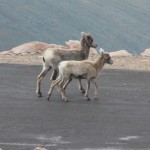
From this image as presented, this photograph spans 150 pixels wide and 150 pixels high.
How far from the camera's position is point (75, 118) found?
15.6m

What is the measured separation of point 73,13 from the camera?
191 m

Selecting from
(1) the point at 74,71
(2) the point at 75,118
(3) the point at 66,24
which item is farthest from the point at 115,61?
(3) the point at 66,24

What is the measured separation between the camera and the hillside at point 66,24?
536ft

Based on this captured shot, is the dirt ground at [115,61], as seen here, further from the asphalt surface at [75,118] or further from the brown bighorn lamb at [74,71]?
the brown bighorn lamb at [74,71]

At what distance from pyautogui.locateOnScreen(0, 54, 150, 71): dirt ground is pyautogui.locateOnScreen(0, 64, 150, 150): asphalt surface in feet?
28.3

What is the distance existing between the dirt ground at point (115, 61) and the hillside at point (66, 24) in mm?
111934

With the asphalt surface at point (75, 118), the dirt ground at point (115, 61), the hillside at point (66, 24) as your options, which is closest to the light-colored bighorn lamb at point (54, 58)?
the asphalt surface at point (75, 118)

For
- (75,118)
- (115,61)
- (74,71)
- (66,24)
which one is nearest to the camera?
(75,118)

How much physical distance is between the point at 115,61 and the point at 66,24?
5628 inches

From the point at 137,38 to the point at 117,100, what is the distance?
6483 inches

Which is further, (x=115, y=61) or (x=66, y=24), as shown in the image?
(x=66, y=24)

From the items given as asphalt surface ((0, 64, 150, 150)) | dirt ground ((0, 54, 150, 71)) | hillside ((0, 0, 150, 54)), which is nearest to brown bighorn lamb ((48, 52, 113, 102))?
asphalt surface ((0, 64, 150, 150))

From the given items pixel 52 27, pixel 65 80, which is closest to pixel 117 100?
pixel 65 80

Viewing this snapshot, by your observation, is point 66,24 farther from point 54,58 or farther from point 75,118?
point 75,118
